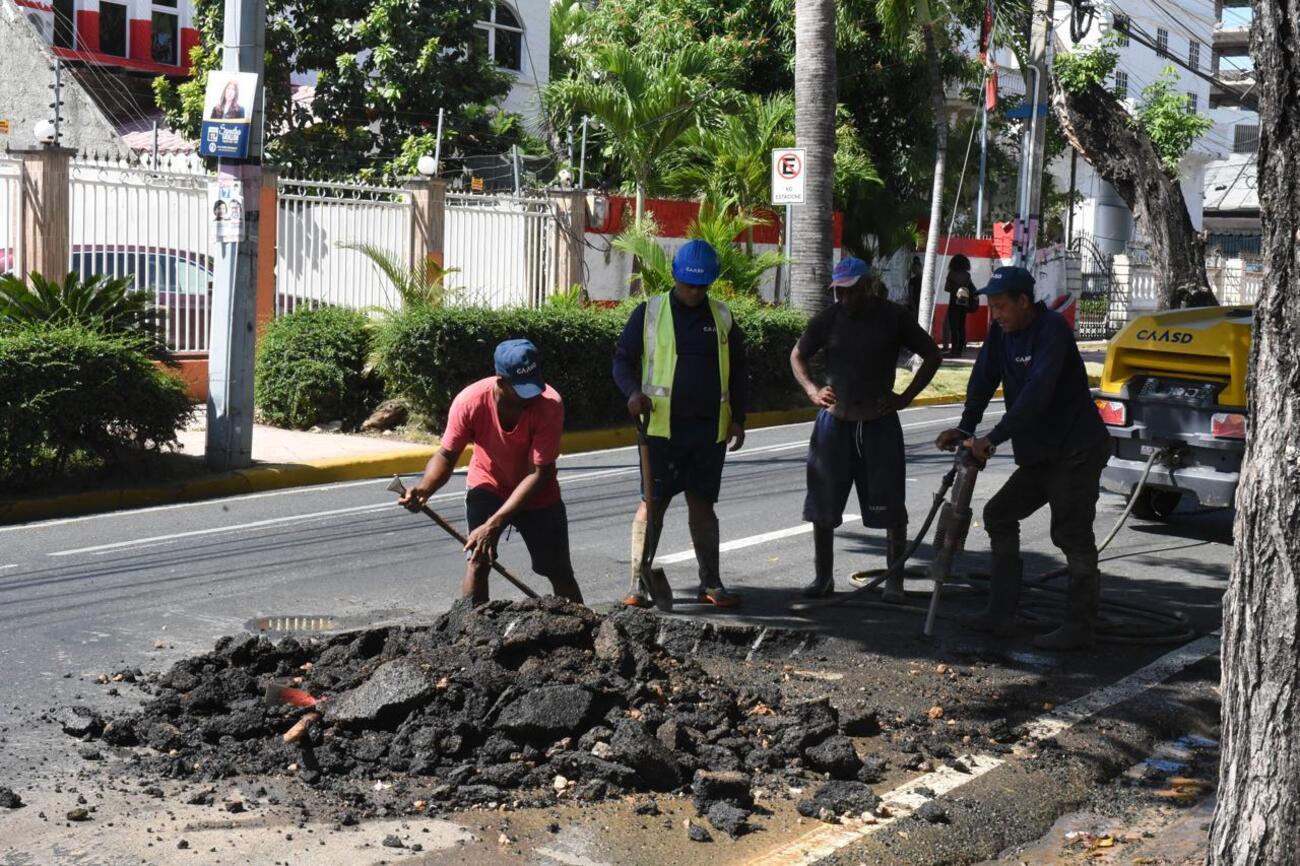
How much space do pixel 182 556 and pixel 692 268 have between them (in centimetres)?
378

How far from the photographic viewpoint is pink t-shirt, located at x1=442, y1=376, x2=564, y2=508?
6.48m

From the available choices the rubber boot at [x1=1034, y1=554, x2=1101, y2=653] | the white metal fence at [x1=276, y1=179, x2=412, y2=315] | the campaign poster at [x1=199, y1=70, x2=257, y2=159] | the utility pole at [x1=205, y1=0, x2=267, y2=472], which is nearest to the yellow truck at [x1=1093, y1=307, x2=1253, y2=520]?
the rubber boot at [x1=1034, y1=554, x2=1101, y2=653]

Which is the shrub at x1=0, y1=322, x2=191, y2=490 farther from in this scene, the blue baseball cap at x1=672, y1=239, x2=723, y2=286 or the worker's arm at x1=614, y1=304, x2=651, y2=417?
the blue baseball cap at x1=672, y1=239, x2=723, y2=286

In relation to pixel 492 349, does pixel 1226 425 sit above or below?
below

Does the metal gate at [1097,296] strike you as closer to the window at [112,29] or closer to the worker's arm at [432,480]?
the window at [112,29]

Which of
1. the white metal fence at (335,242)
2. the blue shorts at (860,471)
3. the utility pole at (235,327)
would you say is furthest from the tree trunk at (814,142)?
the blue shorts at (860,471)

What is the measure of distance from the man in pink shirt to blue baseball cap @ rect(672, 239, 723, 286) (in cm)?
121

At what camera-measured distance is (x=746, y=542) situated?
9820 mm

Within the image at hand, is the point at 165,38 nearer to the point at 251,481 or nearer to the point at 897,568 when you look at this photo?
the point at 251,481

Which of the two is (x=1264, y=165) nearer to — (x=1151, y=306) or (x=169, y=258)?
(x=169, y=258)

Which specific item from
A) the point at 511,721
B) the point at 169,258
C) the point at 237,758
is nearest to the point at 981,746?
the point at 511,721

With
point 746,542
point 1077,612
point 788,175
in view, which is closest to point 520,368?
point 1077,612

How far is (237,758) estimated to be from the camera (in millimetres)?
5188

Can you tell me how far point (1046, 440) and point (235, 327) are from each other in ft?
24.2
